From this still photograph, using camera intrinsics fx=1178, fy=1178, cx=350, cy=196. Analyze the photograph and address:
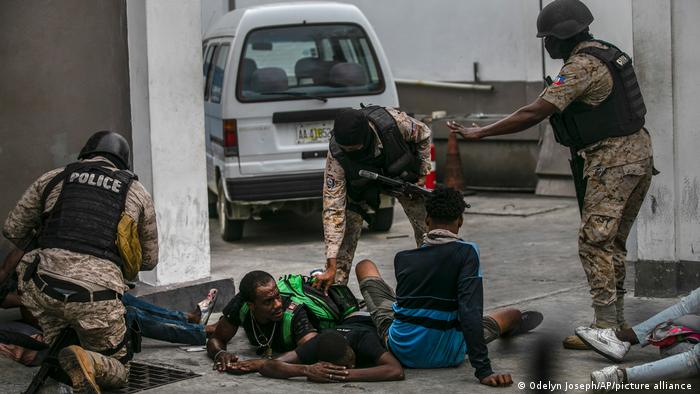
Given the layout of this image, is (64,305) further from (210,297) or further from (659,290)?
(659,290)

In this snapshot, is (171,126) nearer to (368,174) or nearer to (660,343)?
(368,174)

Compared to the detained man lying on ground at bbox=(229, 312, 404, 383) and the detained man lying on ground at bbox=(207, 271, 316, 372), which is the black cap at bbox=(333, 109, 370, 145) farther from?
the detained man lying on ground at bbox=(229, 312, 404, 383)

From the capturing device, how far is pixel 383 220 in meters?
11.5

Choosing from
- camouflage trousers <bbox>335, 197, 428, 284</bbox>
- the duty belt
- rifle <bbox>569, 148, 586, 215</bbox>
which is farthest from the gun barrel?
the duty belt

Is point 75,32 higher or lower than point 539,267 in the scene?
higher

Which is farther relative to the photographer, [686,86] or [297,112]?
[297,112]

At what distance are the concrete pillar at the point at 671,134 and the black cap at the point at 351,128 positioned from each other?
7.08 ft

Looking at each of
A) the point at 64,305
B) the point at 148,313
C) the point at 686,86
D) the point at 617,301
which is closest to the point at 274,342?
the point at 148,313

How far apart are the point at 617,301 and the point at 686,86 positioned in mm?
1657

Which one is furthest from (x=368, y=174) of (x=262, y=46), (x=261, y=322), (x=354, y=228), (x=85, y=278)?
(x=262, y=46)

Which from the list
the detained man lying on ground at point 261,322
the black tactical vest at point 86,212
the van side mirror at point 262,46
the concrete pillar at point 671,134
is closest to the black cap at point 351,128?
the detained man lying on ground at point 261,322

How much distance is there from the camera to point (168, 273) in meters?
8.01

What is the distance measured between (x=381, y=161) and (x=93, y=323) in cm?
201

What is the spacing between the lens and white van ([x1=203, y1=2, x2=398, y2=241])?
35.3 feet
